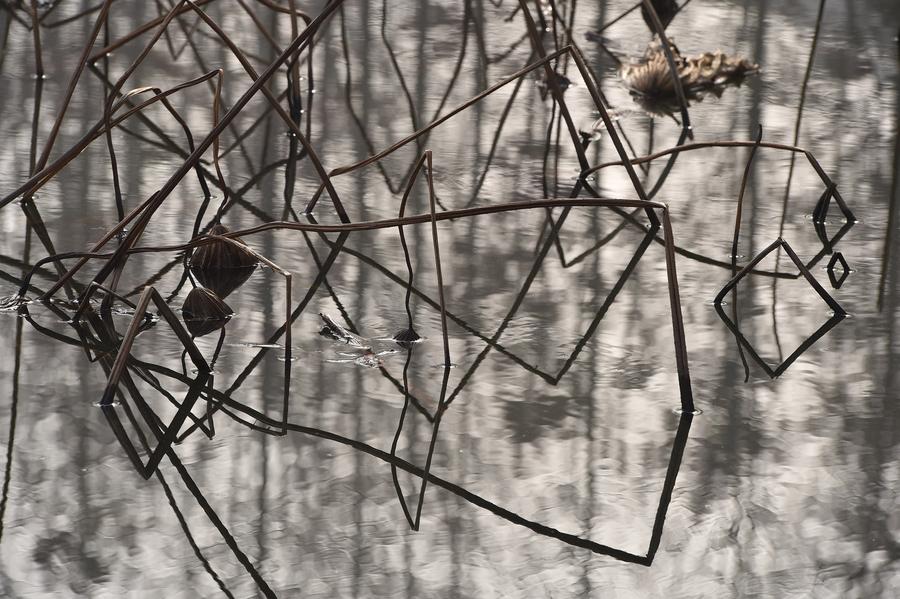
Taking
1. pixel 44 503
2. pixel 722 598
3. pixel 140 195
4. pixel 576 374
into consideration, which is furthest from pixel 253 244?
pixel 722 598

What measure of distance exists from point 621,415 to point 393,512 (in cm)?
24

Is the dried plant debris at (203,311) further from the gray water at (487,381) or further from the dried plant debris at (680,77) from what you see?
the dried plant debris at (680,77)

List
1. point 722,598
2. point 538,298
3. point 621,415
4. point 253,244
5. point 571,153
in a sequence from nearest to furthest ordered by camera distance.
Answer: point 722,598 → point 621,415 → point 538,298 → point 253,244 → point 571,153

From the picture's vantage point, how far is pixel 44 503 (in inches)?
31.7

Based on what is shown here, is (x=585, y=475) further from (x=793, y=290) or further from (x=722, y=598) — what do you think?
(x=793, y=290)

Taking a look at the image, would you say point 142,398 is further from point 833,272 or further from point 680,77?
point 680,77

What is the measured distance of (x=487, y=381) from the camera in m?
1.01

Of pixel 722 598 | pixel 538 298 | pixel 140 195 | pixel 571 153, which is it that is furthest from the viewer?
pixel 571 153

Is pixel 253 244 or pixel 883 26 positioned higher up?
pixel 883 26

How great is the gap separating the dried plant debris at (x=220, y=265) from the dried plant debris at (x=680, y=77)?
903 mm

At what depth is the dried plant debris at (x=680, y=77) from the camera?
1.96m

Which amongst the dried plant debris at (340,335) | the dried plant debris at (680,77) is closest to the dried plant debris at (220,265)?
the dried plant debris at (340,335)

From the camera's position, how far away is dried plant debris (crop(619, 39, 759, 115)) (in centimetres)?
196

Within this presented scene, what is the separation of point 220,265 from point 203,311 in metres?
0.14
